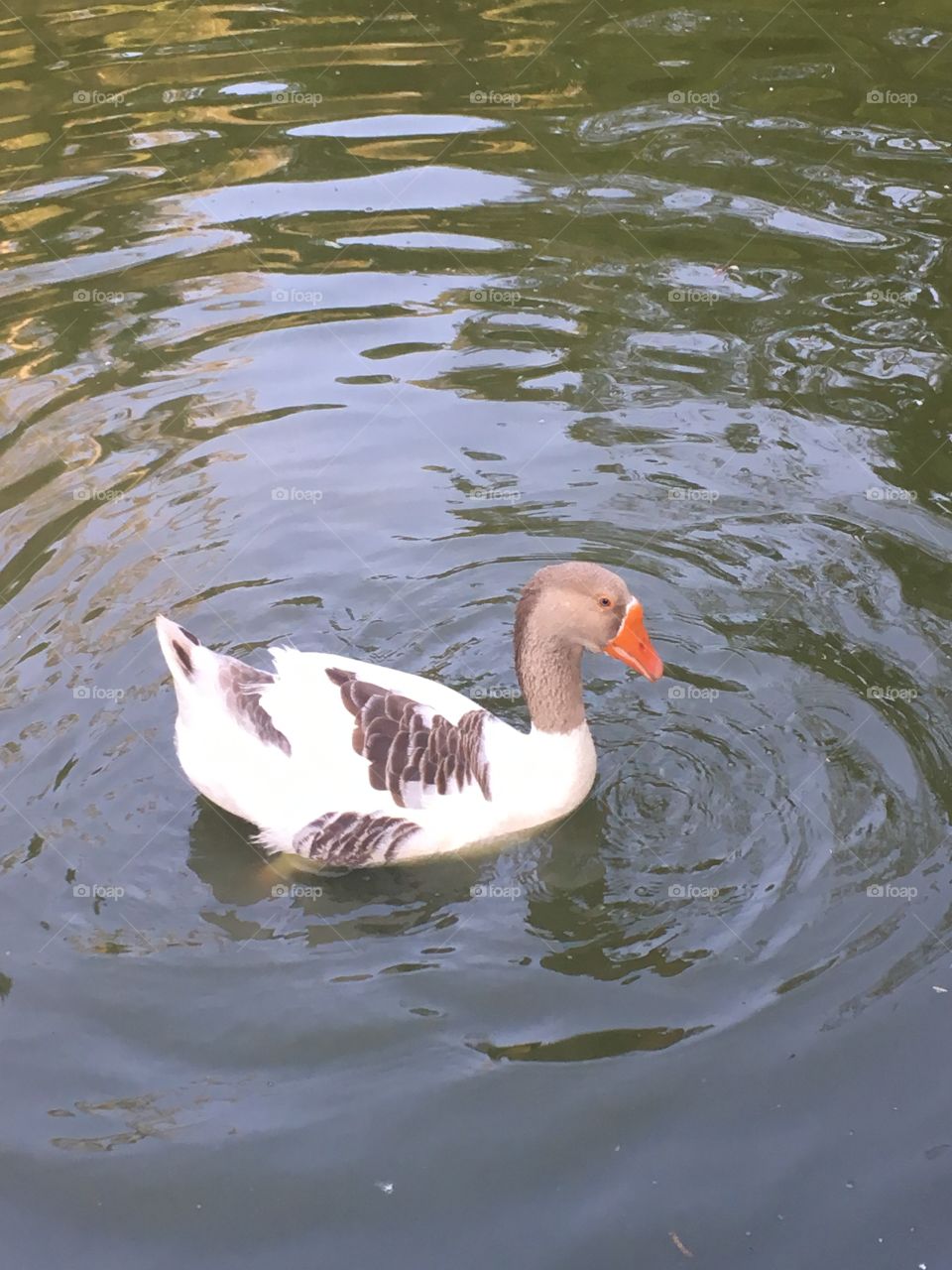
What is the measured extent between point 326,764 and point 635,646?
138cm

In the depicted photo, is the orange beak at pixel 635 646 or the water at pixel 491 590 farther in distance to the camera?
the orange beak at pixel 635 646

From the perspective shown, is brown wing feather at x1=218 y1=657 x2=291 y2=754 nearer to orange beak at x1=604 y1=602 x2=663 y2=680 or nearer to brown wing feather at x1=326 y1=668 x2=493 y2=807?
brown wing feather at x1=326 y1=668 x2=493 y2=807

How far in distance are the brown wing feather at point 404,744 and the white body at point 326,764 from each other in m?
0.04

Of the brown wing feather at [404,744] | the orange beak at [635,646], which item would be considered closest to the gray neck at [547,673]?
the orange beak at [635,646]

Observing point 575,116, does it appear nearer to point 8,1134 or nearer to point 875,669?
point 875,669

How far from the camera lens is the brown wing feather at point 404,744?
5660mm

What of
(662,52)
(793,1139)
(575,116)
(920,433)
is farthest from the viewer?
(662,52)

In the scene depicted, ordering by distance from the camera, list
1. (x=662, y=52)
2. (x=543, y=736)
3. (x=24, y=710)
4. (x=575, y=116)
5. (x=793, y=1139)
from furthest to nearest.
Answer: (x=662, y=52) < (x=575, y=116) < (x=24, y=710) < (x=543, y=736) < (x=793, y=1139)

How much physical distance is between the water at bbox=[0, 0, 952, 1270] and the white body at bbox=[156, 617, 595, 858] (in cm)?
24

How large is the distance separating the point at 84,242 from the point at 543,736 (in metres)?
6.33

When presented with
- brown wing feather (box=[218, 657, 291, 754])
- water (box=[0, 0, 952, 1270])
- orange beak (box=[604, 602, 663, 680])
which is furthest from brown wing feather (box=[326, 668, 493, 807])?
orange beak (box=[604, 602, 663, 680])

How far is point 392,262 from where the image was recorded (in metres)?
10.0

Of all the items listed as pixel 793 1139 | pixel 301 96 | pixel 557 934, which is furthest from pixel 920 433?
pixel 301 96

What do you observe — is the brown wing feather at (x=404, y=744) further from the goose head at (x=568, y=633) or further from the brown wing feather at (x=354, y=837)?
the goose head at (x=568, y=633)
